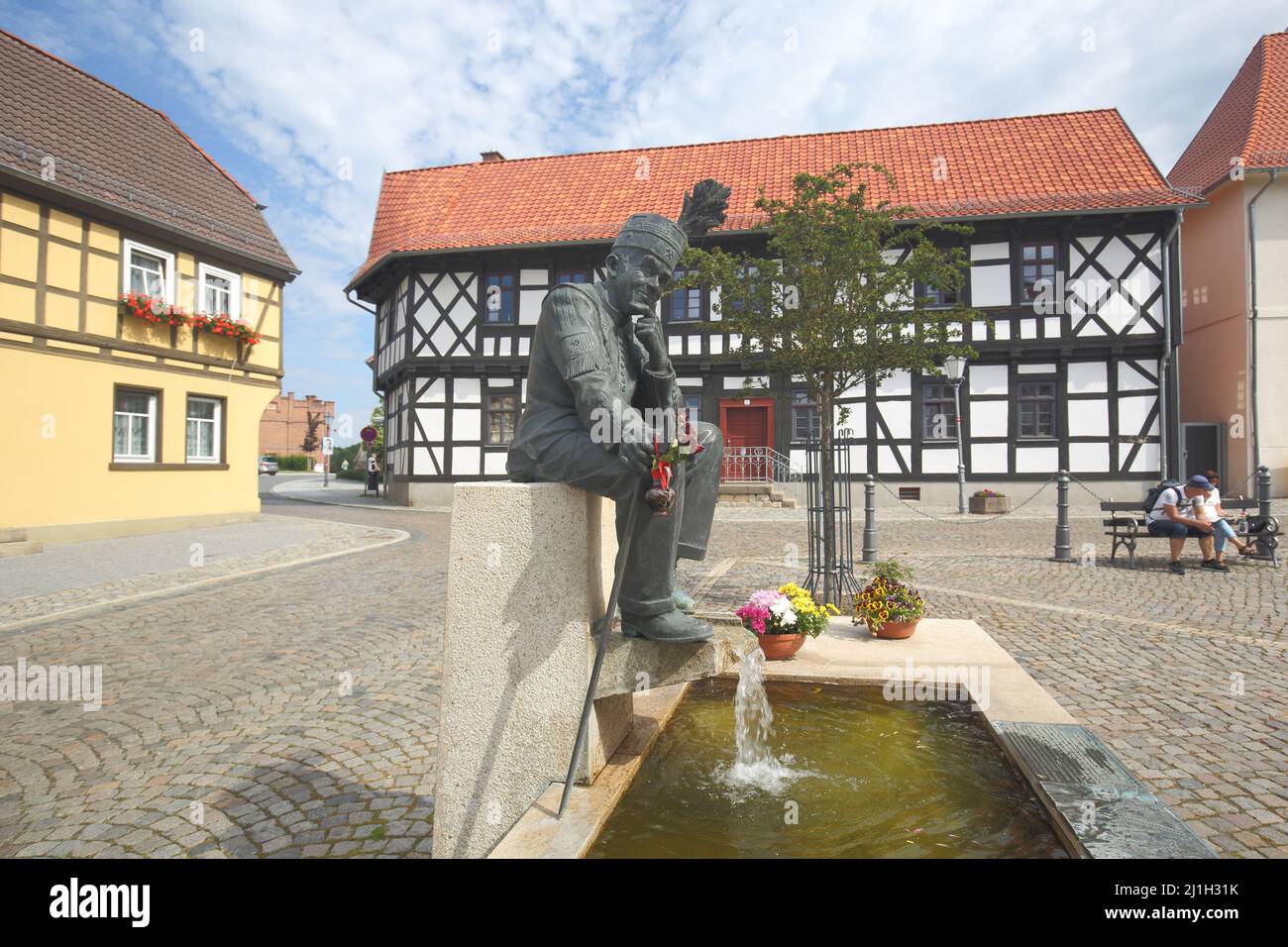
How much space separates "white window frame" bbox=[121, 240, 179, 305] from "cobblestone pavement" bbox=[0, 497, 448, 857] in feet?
31.5

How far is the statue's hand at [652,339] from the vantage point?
8.86 feet

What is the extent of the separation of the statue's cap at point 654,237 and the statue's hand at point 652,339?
0.72 ft

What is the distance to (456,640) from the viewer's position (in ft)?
8.14

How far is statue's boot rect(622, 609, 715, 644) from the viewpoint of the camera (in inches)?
103

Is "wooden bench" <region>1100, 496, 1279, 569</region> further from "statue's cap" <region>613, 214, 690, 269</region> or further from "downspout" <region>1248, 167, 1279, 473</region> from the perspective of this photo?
"downspout" <region>1248, 167, 1279, 473</region>

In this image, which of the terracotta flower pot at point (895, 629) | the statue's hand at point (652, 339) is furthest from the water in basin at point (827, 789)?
the terracotta flower pot at point (895, 629)

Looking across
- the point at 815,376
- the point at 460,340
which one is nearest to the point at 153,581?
the point at 815,376

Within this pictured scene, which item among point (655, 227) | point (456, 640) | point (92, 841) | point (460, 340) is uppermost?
point (460, 340)

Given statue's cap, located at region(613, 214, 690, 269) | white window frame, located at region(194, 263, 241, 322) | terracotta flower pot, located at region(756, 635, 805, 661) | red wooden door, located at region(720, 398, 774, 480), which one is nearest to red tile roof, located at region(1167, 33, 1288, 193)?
red wooden door, located at region(720, 398, 774, 480)

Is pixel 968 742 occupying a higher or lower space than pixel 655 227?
lower

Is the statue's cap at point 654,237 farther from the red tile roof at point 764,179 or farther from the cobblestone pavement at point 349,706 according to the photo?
the red tile roof at point 764,179

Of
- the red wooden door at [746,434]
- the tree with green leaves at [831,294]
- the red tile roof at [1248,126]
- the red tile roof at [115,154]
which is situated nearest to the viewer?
the tree with green leaves at [831,294]
